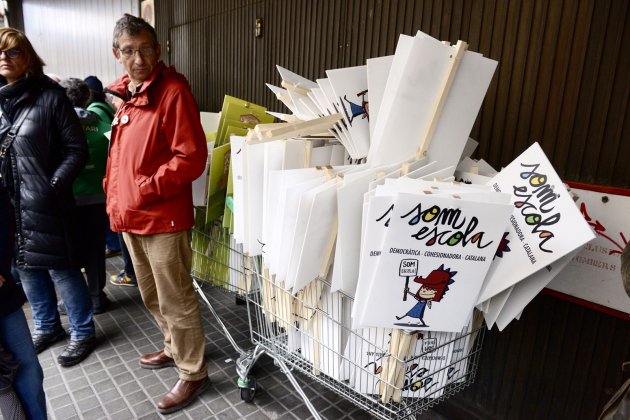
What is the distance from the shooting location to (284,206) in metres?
1.92

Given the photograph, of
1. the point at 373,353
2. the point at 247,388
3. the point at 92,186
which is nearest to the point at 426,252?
the point at 373,353

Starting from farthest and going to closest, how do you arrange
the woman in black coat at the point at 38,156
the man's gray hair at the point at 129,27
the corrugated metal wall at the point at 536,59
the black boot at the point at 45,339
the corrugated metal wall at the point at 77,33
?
1. the corrugated metal wall at the point at 77,33
2. the black boot at the point at 45,339
3. the woman in black coat at the point at 38,156
4. the man's gray hair at the point at 129,27
5. the corrugated metal wall at the point at 536,59

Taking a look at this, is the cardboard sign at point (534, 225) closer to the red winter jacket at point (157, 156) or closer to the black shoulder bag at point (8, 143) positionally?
the red winter jacket at point (157, 156)

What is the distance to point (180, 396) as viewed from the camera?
9.53ft

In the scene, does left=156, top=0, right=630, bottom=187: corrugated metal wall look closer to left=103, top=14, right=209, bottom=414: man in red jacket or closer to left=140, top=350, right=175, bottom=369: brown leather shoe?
left=103, top=14, right=209, bottom=414: man in red jacket

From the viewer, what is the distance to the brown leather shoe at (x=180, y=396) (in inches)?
112

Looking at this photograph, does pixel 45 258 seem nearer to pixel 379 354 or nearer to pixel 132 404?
pixel 132 404

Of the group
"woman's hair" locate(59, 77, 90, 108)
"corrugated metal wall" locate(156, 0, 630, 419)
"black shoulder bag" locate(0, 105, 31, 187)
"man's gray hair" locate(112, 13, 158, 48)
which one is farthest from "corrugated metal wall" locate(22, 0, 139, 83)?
"corrugated metal wall" locate(156, 0, 630, 419)

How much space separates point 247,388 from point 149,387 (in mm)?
776

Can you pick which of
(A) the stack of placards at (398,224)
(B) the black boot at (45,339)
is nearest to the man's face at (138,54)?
(A) the stack of placards at (398,224)

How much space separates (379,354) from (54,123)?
2.85 meters

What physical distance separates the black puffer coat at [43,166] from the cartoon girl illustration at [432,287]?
107 inches

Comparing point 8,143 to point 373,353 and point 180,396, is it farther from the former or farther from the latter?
point 373,353

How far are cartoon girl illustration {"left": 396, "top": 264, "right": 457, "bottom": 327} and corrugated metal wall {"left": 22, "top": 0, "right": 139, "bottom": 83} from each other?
731cm
